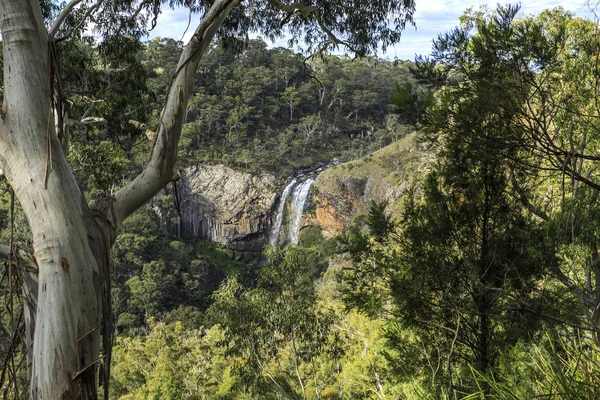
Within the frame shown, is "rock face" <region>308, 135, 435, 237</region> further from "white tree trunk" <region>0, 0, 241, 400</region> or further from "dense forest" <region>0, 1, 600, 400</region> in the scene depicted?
"white tree trunk" <region>0, 0, 241, 400</region>

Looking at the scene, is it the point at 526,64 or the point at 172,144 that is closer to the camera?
the point at 172,144

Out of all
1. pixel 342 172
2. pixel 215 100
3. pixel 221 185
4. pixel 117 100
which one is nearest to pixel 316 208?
pixel 342 172

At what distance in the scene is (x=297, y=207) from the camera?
3378 centimetres

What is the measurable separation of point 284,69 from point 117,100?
36097 mm

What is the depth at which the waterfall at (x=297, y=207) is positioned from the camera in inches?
1305

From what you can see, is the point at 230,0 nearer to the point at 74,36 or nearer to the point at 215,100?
the point at 74,36

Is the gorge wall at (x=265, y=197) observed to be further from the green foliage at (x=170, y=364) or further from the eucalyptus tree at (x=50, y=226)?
the eucalyptus tree at (x=50, y=226)

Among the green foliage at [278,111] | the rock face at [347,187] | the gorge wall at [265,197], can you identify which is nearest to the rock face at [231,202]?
the gorge wall at [265,197]

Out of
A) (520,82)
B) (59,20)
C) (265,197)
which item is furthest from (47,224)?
(265,197)

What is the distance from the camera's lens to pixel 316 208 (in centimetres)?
3256

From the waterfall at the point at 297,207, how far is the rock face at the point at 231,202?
5.36 ft

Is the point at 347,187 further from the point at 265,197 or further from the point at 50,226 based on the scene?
the point at 50,226

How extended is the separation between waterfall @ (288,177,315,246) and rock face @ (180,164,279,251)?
5.36 ft

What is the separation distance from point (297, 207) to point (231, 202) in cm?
549
